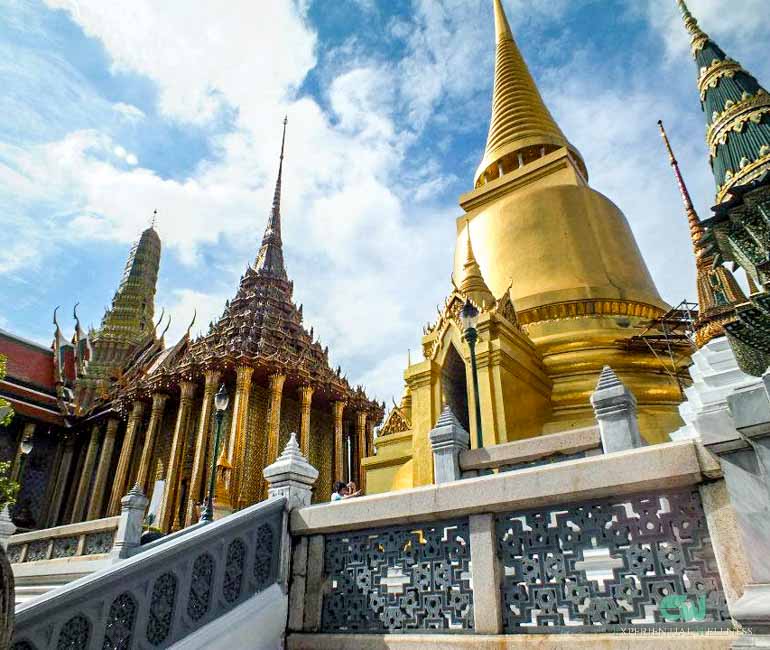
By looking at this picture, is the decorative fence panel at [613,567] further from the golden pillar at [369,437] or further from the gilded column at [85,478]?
the gilded column at [85,478]

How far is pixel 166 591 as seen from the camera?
11.8 feet

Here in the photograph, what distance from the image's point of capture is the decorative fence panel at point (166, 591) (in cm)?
300

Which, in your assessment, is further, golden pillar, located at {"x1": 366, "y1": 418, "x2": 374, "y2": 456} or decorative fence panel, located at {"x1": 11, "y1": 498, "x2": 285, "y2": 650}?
golden pillar, located at {"x1": 366, "y1": 418, "x2": 374, "y2": 456}

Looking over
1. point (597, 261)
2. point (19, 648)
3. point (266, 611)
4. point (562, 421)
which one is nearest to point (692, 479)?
point (266, 611)

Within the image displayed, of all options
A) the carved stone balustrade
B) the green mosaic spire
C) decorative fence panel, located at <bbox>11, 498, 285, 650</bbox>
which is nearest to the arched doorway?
decorative fence panel, located at <bbox>11, 498, 285, 650</bbox>

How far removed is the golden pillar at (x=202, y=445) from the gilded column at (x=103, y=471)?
19.7ft

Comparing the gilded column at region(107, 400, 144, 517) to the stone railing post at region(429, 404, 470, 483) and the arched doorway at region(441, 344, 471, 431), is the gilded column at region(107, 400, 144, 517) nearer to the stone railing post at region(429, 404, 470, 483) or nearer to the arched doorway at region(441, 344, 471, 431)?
the arched doorway at region(441, 344, 471, 431)

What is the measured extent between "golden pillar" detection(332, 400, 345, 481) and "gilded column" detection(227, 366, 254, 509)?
3831 millimetres

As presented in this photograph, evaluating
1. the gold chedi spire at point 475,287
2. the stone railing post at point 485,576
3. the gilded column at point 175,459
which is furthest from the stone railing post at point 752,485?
the gilded column at point 175,459

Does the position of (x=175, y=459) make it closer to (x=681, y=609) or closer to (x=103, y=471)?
(x=103, y=471)

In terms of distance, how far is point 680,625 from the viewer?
274cm

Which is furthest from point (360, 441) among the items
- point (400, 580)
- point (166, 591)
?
point (166, 591)

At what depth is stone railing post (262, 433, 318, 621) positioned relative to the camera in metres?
4.27

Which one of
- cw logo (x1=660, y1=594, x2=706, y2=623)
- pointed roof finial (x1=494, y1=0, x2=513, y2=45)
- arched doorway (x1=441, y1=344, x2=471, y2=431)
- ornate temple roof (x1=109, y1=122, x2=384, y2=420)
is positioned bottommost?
cw logo (x1=660, y1=594, x2=706, y2=623)
